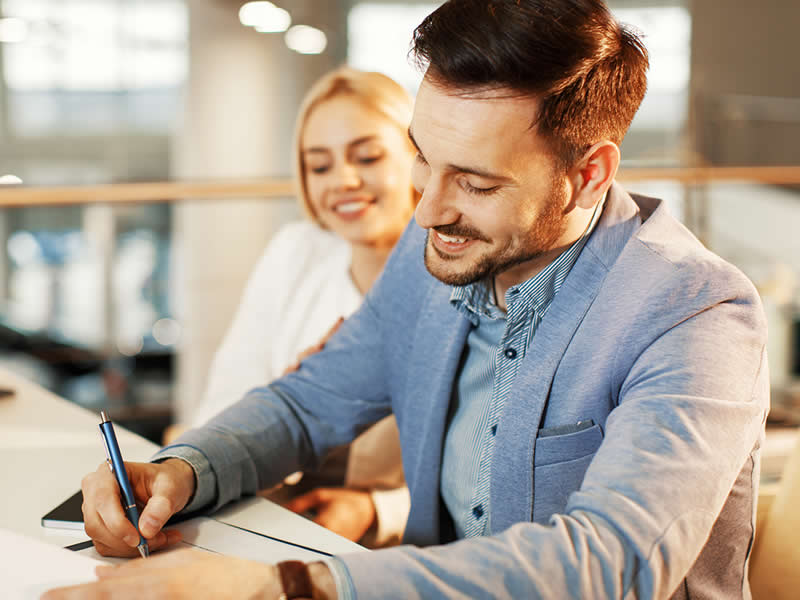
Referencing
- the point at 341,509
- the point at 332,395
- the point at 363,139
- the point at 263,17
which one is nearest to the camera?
the point at 332,395

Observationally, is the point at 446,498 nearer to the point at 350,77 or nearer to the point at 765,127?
the point at 350,77

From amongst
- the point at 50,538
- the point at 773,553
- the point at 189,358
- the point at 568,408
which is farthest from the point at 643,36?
the point at 189,358

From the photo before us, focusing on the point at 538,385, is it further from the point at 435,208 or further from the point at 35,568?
the point at 35,568

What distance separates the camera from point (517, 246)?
1029mm

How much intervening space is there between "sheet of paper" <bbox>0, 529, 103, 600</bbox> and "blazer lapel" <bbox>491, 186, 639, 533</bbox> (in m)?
0.48

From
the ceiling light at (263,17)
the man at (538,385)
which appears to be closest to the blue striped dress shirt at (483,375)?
the man at (538,385)

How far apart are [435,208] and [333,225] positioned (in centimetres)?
90

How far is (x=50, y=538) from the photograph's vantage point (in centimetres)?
93

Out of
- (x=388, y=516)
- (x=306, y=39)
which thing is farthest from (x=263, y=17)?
(x=388, y=516)

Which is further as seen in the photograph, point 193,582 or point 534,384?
point 534,384

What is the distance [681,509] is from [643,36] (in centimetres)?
60

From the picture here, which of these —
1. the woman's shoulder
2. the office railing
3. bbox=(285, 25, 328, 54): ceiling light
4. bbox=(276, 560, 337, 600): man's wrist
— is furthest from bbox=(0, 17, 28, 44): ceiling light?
bbox=(276, 560, 337, 600): man's wrist

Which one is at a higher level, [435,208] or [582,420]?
[435,208]

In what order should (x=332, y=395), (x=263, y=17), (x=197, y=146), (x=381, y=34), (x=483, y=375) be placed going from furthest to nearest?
(x=381, y=34) < (x=197, y=146) < (x=263, y=17) < (x=332, y=395) < (x=483, y=375)
